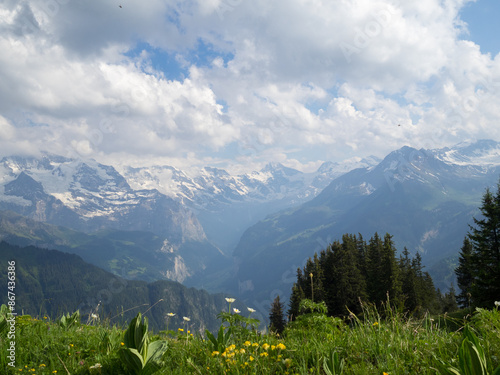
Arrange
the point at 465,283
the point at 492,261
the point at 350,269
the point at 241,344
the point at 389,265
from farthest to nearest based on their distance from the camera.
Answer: the point at 465,283, the point at 350,269, the point at 389,265, the point at 492,261, the point at 241,344

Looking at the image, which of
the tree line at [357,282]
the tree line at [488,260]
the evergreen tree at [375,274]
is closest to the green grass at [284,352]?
the tree line at [488,260]

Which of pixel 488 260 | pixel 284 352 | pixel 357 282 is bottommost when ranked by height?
pixel 357 282

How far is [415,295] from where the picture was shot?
43.4m

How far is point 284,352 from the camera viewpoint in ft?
14.5

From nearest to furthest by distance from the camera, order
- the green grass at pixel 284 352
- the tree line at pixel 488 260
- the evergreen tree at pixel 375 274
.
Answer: the green grass at pixel 284 352
the tree line at pixel 488 260
the evergreen tree at pixel 375 274

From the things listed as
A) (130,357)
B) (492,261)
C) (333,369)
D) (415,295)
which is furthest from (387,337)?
(415,295)

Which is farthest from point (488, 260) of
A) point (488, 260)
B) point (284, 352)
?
point (284, 352)

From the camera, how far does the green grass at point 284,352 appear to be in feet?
11.9

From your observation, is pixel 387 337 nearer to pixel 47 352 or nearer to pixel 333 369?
pixel 333 369

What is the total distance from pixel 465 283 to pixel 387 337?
64369mm

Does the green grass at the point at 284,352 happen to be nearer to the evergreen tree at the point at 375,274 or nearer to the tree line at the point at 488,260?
the tree line at the point at 488,260

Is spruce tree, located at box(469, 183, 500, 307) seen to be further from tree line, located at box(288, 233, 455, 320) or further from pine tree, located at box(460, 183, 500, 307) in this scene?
tree line, located at box(288, 233, 455, 320)

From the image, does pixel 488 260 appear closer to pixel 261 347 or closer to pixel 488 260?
pixel 488 260

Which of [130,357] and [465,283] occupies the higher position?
[130,357]
